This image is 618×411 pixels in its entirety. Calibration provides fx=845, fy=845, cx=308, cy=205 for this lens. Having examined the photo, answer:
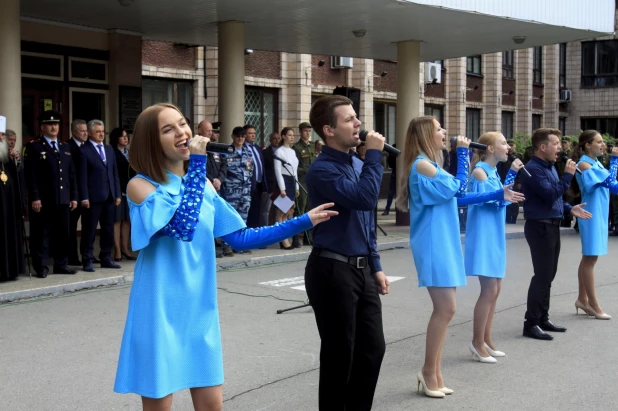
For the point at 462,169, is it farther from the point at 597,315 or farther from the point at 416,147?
the point at 597,315

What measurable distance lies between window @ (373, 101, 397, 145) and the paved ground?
66.3ft

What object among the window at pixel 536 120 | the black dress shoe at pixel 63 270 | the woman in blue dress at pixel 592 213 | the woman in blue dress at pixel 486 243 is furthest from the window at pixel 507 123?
the woman in blue dress at pixel 486 243

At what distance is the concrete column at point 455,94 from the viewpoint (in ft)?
113

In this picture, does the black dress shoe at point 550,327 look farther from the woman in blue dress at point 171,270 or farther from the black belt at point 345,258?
the woman in blue dress at point 171,270

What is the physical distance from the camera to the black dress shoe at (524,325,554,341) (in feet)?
25.5

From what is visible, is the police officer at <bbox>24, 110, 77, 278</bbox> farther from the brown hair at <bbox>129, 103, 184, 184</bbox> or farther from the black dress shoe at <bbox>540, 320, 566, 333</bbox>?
the brown hair at <bbox>129, 103, 184, 184</bbox>

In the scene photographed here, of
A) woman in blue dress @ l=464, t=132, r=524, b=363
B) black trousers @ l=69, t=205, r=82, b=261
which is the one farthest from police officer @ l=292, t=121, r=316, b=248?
woman in blue dress @ l=464, t=132, r=524, b=363

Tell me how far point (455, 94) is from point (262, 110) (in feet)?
38.1

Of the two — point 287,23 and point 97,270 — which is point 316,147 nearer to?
point 287,23

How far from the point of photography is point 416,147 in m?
5.93

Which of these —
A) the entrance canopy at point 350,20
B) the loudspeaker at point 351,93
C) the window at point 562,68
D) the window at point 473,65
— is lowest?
the loudspeaker at point 351,93

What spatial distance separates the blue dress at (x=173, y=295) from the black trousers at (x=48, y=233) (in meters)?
7.67

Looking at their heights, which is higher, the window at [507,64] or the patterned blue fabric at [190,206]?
the window at [507,64]

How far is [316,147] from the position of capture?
1555 cm
